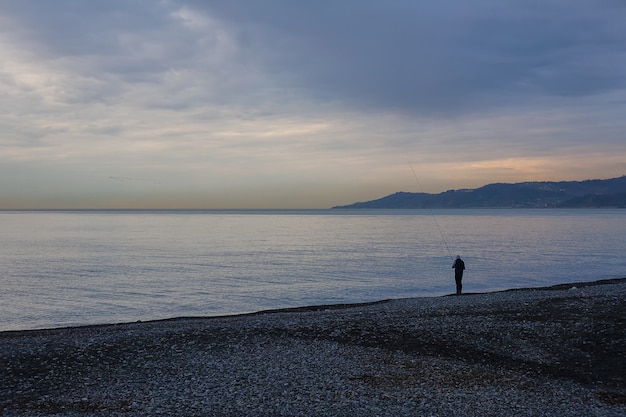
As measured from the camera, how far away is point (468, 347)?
1728 centimetres

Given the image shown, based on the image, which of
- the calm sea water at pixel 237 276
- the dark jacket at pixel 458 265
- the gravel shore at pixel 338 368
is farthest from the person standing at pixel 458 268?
the gravel shore at pixel 338 368

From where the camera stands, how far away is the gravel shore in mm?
12469

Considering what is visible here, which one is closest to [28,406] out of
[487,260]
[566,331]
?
[566,331]

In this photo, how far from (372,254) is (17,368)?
5431 cm

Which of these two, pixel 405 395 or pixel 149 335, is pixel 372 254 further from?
pixel 405 395

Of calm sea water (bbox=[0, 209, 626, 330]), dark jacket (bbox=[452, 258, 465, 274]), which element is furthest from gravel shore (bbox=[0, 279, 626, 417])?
calm sea water (bbox=[0, 209, 626, 330])

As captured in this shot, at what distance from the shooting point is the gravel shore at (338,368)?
491 inches

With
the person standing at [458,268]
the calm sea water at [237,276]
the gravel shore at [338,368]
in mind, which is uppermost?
the person standing at [458,268]

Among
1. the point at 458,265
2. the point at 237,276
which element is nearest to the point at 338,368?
the point at 458,265

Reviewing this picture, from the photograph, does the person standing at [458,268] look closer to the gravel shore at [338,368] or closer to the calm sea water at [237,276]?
the calm sea water at [237,276]

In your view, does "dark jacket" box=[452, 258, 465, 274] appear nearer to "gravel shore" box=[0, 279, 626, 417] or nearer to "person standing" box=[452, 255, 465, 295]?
"person standing" box=[452, 255, 465, 295]

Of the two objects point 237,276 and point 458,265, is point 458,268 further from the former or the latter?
point 237,276

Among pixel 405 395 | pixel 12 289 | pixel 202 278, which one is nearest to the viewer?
pixel 405 395

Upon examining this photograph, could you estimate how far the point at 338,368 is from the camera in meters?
15.1
